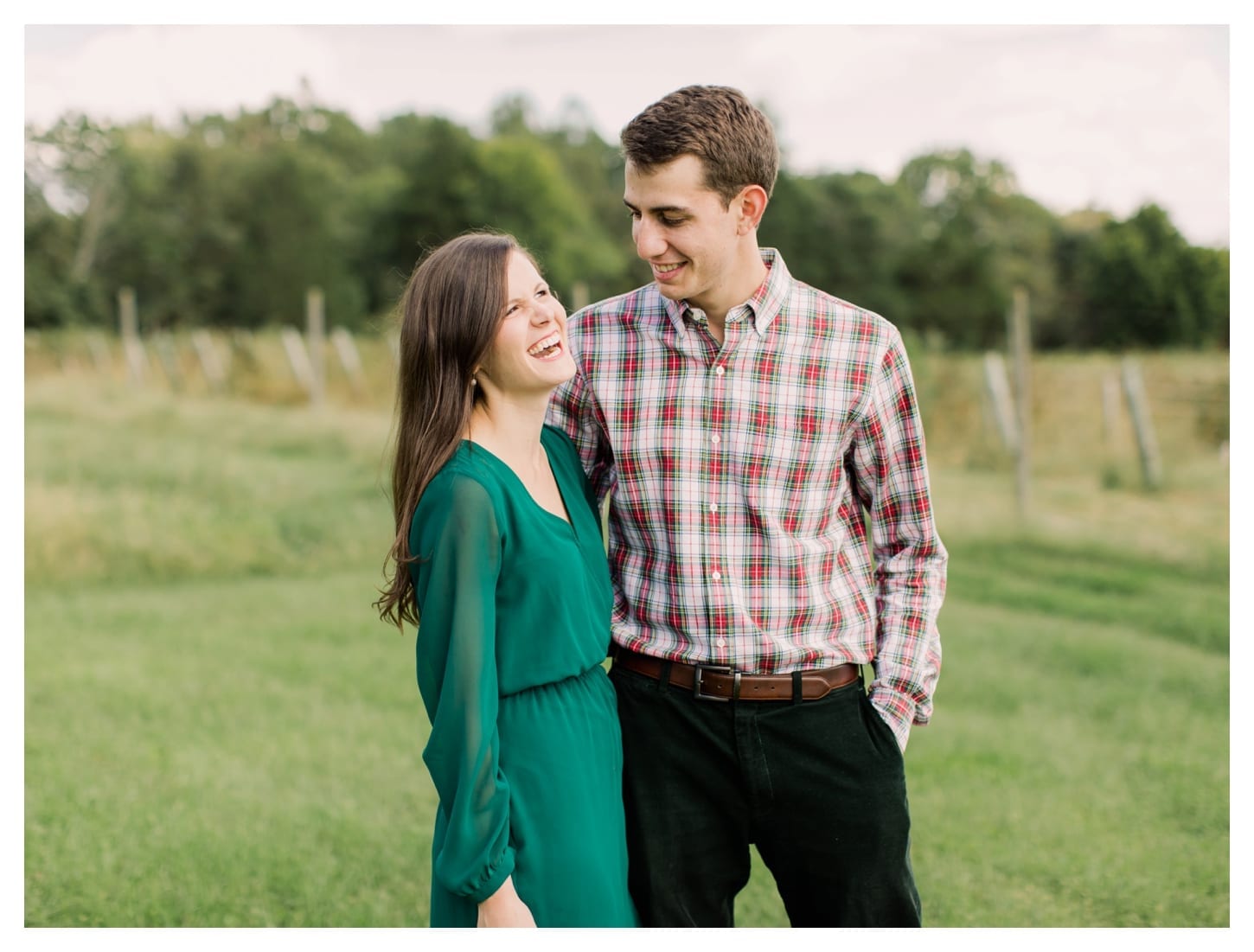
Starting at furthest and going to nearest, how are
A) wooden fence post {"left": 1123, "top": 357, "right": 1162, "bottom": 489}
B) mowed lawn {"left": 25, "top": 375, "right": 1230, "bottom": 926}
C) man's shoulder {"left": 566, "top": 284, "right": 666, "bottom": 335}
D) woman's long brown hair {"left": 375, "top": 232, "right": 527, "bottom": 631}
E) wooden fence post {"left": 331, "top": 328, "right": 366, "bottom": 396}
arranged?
Result: wooden fence post {"left": 331, "top": 328, "right": 366, "bottom": 396} → wooden fence post {"left": 1123, "top": 357, "right": 1162, "bottom": 489} → mowed lawn {"left": 25, "top": 375, "right": 1230, "bottom": 926} → man's shoulder {"left": 566, "top": 284, "right": 666, "bottom": 335} → woman's long brown hair {"left": 375, "top": 232, "right": 527, "bottom": 631}

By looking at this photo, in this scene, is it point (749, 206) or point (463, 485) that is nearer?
point (463, 485)

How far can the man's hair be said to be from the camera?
2312 mm

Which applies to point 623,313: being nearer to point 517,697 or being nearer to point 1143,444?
point 517,697

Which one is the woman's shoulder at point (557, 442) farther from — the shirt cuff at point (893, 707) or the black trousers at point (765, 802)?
the shirt cuff at point (893, 707)

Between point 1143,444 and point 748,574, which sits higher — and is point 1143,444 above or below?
above

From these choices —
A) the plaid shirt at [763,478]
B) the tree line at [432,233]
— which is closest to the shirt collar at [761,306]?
the plaid shirt at [763,478]

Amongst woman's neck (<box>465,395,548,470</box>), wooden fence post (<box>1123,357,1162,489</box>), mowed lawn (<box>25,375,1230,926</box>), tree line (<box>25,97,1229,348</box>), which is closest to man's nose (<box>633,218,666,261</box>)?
woman's neck (<box>465,395,548,470</box>)

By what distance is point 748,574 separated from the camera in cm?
244

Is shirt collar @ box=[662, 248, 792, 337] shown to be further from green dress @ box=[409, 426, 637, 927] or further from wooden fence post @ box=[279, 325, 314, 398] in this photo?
wooden fence post @ box=[279, 325, 314, 398]

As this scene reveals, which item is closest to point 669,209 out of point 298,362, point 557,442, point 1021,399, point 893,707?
point 557,442

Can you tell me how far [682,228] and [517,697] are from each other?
0.98 meters

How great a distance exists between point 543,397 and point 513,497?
0.80 feet

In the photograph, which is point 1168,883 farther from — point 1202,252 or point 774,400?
point 1202,252
